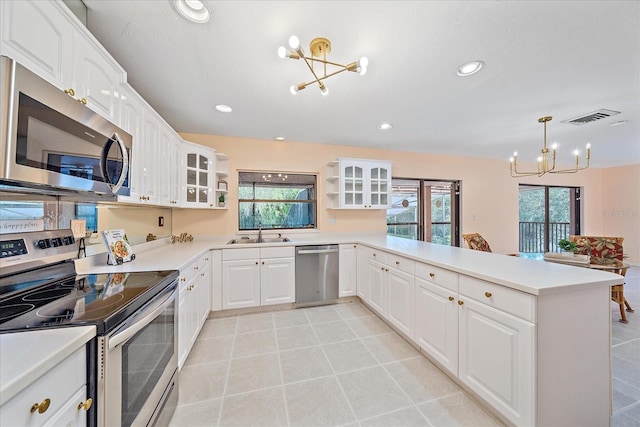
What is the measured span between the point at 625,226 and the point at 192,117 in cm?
912

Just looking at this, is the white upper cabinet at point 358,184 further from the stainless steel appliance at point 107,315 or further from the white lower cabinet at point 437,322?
the stainless steel appliance at point 107,315

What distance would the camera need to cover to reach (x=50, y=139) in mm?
1017

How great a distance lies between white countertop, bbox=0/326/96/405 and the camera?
0.58 metres

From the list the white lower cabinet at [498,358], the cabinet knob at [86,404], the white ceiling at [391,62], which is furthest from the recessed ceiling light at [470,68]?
the cabinet knob at [86,404]

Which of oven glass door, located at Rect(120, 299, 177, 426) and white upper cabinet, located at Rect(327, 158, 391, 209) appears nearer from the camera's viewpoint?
oven glass door, located at Rect(120, 299, 177, 426)

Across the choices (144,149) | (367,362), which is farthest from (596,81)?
(144,149)

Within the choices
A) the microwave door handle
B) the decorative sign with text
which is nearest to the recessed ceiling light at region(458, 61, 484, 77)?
the microwave door handle

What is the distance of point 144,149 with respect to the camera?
6.60 feet

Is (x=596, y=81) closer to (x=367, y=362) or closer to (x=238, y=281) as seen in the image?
(x=367, y=362)

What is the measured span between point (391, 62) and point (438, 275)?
1654 mm

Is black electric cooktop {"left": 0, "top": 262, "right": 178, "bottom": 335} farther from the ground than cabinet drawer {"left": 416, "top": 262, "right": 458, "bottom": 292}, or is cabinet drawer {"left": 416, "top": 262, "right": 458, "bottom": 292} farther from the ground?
black electric cooktop {"left": 0, "top": 262, "right": 178, "bottom": 335}

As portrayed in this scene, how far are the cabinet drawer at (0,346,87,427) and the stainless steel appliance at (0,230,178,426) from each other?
1.8 inches

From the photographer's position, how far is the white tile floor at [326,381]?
1.50 m

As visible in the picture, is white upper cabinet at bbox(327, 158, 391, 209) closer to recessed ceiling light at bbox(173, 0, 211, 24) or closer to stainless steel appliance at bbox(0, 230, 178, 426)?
recessed ceiling light at bbox(173, 0, 211, 24)
